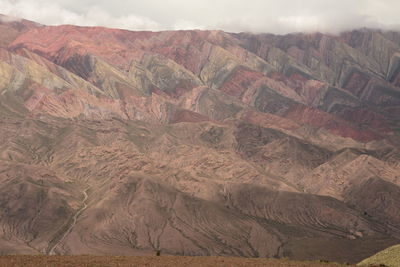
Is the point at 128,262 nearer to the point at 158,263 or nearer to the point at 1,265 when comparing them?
the point at 158,263

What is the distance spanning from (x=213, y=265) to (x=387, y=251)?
32000mm

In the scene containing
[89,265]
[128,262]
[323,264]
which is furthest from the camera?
[323,264]

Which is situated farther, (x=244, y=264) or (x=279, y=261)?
(x=279, y=261)

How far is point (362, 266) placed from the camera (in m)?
96.1

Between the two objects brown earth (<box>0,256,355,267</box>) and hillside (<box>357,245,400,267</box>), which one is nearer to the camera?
brown earth (<box>0,256,355,267</box>)

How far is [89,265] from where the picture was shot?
85625mm

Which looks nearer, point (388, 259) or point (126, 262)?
point (126, 262)

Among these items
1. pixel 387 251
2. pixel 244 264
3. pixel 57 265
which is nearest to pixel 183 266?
pixel 244 264

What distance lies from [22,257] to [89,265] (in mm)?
12284

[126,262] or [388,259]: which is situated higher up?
[388,259]

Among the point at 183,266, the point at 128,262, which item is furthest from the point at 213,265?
the point at 128,262

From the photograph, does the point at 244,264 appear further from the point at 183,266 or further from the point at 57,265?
the point at 57,265

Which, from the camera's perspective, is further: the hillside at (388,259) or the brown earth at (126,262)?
the hillside at (388,259)

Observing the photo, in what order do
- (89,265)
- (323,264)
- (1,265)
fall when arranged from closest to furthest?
1. (1,265)
2. (89,265)
3. (323,264)
